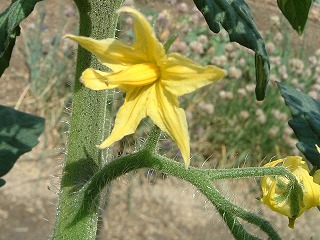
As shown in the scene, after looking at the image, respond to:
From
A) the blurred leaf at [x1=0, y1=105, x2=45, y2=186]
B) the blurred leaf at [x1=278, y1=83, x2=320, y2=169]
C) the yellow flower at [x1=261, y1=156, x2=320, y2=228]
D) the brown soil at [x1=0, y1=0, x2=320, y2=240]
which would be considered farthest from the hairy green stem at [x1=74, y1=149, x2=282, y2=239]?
the brown soil at [x1=0, y1=0, x2=320, y2=240]

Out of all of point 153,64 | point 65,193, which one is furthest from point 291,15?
point 65,193

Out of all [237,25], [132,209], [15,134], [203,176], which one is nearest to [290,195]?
[203,176]

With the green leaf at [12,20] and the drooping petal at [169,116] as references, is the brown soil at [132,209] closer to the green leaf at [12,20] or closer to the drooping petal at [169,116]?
the green leaf at [12,20]

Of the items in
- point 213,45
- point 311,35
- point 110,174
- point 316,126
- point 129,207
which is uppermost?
point 110,174

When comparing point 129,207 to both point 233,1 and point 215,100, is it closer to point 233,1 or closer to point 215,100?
point 215,100

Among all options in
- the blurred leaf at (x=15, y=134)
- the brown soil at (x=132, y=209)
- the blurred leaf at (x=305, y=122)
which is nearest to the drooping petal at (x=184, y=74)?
the blurred leaf at (x=305, y=122)

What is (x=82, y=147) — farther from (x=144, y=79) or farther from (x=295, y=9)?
(x=295, y=9)
